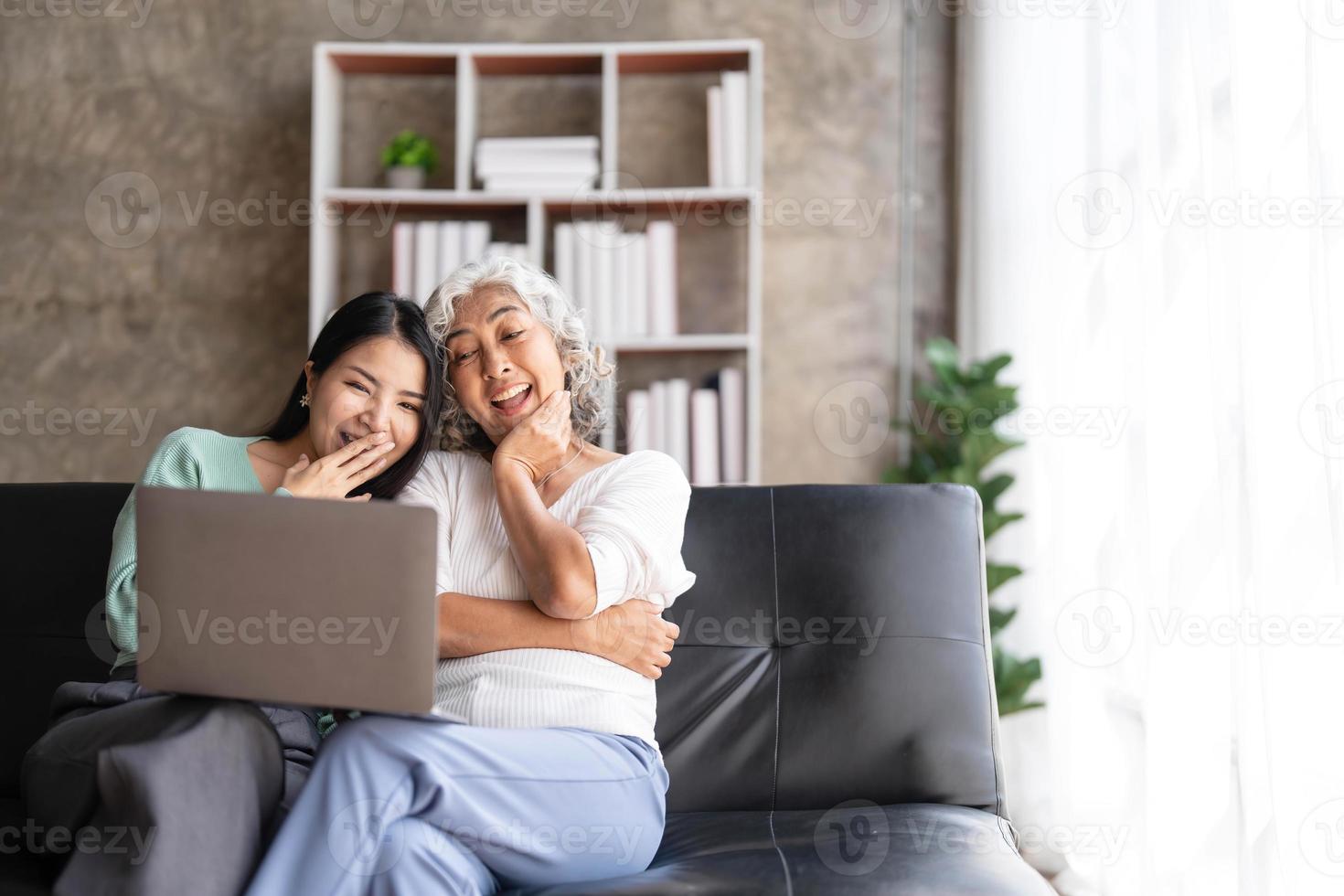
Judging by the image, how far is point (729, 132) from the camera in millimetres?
2955

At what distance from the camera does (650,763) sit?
1454 millimetres

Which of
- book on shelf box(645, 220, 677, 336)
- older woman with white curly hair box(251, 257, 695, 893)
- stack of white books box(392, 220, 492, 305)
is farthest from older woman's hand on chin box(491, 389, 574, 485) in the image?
stack of white books box(392, 220, 492, 305)

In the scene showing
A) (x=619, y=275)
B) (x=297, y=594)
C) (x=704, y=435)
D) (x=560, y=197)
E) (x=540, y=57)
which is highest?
(x=540, y=57)

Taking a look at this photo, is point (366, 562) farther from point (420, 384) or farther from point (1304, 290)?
point (1304, 290)

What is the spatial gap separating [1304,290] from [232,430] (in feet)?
9.37

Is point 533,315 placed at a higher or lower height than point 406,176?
lower

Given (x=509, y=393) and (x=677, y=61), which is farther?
(x=677, y=61)

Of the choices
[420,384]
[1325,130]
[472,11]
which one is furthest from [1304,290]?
[472,11]

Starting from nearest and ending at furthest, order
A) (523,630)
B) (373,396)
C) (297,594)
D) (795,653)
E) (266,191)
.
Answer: (297,594)
(523,630)
(373,396)
(795,653)
(266,191)

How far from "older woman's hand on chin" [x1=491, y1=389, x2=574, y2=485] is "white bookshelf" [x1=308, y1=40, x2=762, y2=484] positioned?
1.17 metres

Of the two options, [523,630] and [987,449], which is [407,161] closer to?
[987,449]

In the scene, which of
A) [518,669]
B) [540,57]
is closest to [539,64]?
[540,57]

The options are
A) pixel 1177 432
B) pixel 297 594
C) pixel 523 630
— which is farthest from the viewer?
pixel 1177 432

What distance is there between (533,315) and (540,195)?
1.30 metres
